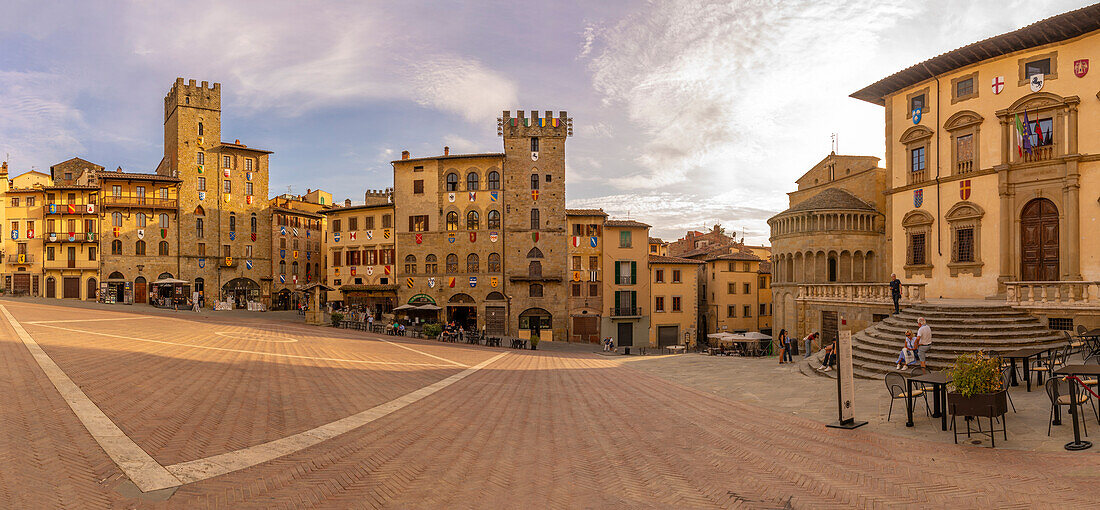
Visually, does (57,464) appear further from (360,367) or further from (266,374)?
(360,367)

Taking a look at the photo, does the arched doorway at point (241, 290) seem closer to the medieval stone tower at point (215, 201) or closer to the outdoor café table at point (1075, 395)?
the medieval stone tower at point (215, 201)

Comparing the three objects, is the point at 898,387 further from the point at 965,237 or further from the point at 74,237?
the point at 74,237

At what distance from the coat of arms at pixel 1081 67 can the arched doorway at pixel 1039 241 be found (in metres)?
5.68

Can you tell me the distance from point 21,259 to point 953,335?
76.3 meters

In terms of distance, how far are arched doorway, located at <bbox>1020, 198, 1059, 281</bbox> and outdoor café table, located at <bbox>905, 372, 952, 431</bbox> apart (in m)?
20.7

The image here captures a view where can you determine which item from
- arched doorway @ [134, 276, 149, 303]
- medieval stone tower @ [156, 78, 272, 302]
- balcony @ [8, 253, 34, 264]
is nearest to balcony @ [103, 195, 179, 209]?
medieval stone tower @ [156, 78, 272, 302]

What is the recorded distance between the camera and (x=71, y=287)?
51.5 metres

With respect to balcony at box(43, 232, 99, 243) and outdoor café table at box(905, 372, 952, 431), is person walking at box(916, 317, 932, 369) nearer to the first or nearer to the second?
outdoor café table at box(905, 372, 952, 431)

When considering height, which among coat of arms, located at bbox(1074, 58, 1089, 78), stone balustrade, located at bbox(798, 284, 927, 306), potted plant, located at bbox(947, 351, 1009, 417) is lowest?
potted plant, located at bbox(947, 351, 1009, 417)

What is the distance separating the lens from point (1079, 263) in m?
22.8

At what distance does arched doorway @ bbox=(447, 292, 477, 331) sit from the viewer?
46312mm

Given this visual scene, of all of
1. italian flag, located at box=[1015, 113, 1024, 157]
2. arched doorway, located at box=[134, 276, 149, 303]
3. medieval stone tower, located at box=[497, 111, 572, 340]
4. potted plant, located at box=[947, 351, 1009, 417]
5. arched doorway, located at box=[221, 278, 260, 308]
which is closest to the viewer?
potted plant, located at box=[947, 351, 1009, 417]

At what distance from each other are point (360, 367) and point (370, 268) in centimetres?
3261

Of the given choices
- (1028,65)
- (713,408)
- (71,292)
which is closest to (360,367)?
(713,408)
